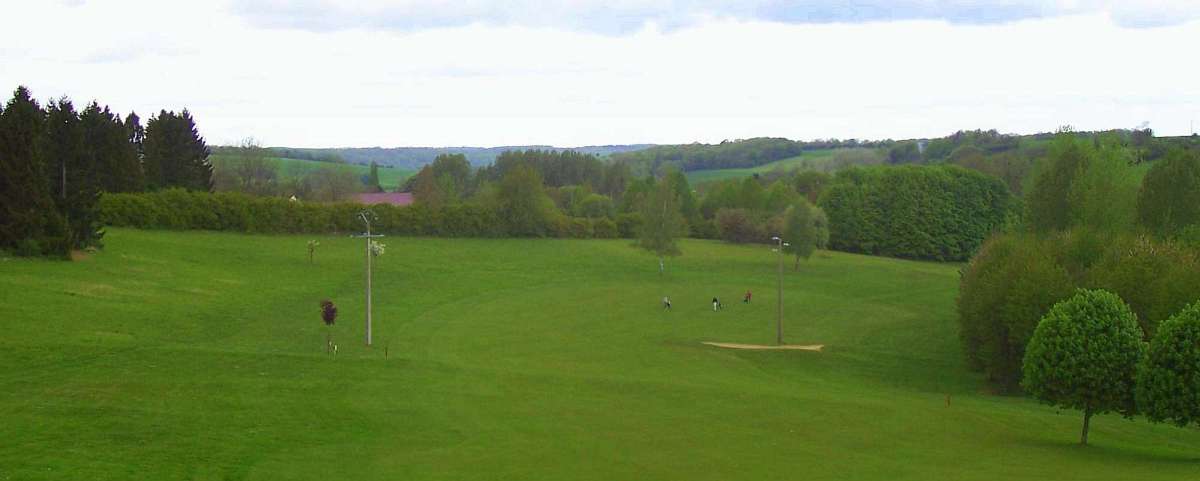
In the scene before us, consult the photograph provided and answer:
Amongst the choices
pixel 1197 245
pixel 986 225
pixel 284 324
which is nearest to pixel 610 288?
pixel 284 324

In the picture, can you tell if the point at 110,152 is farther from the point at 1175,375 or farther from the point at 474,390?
the point at 1175,375

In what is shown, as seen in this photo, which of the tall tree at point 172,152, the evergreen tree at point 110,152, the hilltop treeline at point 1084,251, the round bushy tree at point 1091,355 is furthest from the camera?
the tall tree at point 172,152

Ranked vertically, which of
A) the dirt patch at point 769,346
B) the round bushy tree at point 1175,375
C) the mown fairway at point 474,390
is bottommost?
the dirt patch at point 769,346

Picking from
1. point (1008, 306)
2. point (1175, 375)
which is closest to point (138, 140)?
point (1008, 306)

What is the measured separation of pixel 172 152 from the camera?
100250 mm

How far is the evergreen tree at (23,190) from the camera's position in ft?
181

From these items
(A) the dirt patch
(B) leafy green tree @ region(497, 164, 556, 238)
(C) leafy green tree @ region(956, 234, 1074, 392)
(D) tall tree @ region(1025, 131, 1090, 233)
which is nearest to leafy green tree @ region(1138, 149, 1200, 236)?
(D) tall tree @ region(1025, 131, 1090, 233)

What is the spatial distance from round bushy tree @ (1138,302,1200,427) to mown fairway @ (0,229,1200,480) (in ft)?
4.94

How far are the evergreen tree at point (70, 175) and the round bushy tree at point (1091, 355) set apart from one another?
50785 mm

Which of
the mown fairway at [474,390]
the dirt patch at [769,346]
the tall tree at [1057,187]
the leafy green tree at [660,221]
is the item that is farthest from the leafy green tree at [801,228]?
the dirt patch at [769,346]

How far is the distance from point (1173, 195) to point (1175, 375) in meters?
38.0

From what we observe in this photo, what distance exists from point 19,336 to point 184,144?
64.4 m

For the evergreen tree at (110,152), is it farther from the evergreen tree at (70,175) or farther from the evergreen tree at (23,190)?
the evergreen tree at (23,190)

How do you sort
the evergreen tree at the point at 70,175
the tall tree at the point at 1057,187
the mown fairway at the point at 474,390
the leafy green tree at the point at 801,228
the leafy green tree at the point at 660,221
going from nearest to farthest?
the mown fairway at the point at 474,390
the evergreen tree at the point at 70,175
the tall tree at the point at 1057,187
the leafy green tree at the point at 660,221
the leafy green tree at the point at 801,228
